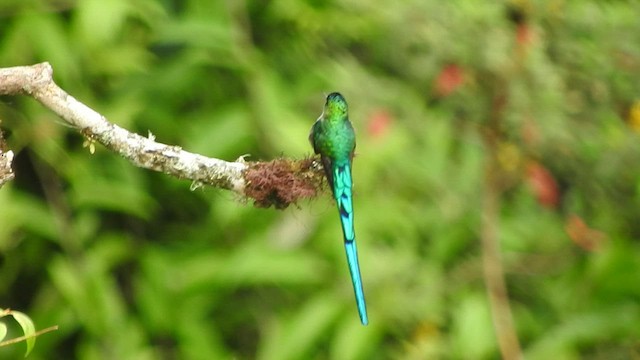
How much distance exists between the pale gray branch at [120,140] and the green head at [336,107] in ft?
1.61

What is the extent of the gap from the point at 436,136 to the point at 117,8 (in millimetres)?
1309

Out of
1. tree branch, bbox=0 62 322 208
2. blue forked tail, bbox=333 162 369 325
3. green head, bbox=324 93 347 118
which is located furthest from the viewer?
green head, bbox=324 93 347 118

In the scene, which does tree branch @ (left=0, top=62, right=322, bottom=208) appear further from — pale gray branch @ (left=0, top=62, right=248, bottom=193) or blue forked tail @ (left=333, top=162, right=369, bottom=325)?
blue forked tail @ (left=333, top=162, right=369, bottom=325)

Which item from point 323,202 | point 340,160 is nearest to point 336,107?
point 340,160

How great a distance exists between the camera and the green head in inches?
92.0

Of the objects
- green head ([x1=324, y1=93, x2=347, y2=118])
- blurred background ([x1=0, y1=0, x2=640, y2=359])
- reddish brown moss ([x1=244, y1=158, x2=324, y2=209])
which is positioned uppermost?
blurred background ([x1=0, y1=0, x2=640, y2=359])

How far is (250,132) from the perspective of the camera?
4.09 metres

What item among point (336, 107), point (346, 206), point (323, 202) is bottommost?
point (346, 206)

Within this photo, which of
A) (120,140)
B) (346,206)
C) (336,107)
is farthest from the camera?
(336,107)

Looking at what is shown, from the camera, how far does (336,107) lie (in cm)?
234

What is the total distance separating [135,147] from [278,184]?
221 mm

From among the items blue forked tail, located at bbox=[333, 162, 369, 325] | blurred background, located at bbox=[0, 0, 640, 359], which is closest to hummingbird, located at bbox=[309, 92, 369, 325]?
blue forked tail, located at bbox=[333, 162, 369, 325]

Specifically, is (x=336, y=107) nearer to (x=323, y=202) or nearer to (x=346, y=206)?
(x=346, y=206)

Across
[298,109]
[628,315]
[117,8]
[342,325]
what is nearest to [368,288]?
[342,325]
